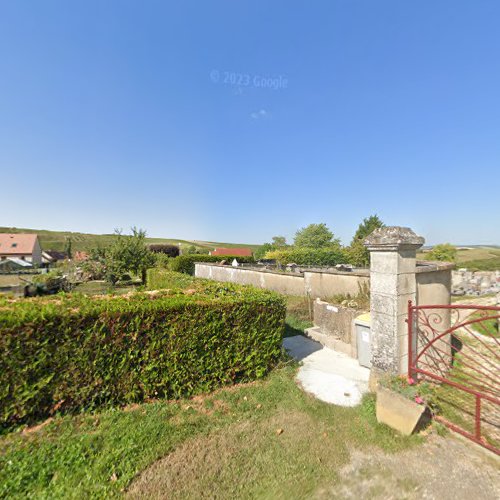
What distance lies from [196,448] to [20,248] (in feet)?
209

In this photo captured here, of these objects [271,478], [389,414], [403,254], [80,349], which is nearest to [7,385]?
[80,349]

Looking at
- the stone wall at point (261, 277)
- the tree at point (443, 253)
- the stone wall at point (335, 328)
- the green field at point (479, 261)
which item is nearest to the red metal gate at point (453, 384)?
the stone wall at point (335, 328)

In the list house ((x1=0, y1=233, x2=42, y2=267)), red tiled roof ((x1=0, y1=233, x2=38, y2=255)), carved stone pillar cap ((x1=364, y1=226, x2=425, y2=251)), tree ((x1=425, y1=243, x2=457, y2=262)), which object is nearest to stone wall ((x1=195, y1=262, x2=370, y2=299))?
carved stone pillar cap ((x1=364, y1=226, x2=425, y2=251))

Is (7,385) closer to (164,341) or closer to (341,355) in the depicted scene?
(164,341)

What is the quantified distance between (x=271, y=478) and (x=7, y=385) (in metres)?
3.35

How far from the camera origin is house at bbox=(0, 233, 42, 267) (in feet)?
156

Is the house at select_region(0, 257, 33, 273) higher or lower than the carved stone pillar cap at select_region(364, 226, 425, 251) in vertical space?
lower

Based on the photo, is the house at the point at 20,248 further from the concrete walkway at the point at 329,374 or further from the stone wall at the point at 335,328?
the concrete walkway at the point at 329,374

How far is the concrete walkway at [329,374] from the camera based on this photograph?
4176mm

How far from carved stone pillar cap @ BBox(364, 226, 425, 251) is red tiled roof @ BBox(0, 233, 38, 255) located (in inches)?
2485

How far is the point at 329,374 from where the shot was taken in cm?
491

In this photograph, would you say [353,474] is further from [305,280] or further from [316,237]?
[316,237]

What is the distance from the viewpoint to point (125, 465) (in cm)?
263

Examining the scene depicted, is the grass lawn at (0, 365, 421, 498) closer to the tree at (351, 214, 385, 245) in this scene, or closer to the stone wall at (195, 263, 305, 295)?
the stone wall at (195, 263, 305, 295)
